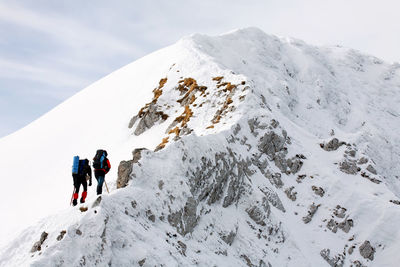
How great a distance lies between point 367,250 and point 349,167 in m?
7.25

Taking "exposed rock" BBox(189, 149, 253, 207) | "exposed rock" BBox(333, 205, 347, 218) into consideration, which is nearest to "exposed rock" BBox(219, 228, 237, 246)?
"exposed rock" BBox(189, 149, 253, 207)

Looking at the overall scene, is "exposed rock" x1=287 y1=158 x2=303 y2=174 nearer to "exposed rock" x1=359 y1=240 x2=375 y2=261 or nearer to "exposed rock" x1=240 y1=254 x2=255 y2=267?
"exposed rock" x1=359 y1=240 x2=375 y2=261

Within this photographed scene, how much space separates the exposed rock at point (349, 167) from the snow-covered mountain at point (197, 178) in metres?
0.09

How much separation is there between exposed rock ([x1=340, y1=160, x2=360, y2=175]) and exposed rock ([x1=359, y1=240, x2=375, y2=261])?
628 centimetres

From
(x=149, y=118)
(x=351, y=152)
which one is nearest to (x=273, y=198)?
(x=351, y=152)

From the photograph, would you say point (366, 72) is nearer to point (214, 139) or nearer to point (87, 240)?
point (214, 139)

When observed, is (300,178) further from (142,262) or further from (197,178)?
(142,262)

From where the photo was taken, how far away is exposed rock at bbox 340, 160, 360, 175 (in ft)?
101

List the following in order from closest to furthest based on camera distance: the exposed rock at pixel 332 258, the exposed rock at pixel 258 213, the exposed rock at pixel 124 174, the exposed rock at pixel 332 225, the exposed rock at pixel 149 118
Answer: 1. the exposed rock at pixel 124 174
2. the exposed rock at pixel 258 213
3. the exposed rock at pixel 332 258
4. the exposed rock at pixel 332 225
5. the exposed rock at pixel 149 118

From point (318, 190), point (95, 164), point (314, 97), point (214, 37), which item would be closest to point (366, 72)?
point (314, 97)

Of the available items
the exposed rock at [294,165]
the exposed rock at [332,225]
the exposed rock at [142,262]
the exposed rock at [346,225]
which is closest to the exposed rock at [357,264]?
the exposed rock at [346,225]

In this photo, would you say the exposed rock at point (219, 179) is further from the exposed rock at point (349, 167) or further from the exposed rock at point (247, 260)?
the exposed rock at point (349, 167)

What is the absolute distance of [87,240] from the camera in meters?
12.5

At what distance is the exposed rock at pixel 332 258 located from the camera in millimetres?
24703
